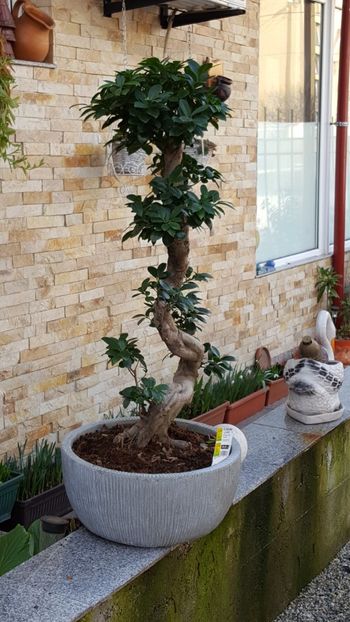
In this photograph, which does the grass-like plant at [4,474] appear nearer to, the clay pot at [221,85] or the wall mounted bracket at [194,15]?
the clay pot at [221,85]

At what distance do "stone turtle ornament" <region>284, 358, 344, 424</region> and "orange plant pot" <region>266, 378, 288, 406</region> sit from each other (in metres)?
1.18

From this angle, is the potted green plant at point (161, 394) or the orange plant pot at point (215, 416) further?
the orange plant pot at point (215, 416)

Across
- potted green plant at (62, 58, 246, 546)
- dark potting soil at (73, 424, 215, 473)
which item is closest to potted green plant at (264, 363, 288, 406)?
dark potting soil at (73, 424, 215, 473)

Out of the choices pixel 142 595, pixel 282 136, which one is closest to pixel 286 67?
pixel 282 136

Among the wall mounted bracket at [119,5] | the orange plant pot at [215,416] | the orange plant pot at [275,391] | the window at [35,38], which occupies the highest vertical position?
the wall mounted bracket at [119,5]

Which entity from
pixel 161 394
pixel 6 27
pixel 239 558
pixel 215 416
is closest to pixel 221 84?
pixel 6 27

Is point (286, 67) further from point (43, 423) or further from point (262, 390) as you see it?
point (43, 423)

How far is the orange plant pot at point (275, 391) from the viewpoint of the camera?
522 centimetres

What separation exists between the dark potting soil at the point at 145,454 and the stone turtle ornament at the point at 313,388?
934 mm

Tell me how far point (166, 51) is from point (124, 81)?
1756 millimetres

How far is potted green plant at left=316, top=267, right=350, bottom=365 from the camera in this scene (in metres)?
6.19

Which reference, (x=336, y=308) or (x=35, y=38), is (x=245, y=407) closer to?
(x=336, y=308)

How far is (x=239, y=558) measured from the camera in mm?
3178

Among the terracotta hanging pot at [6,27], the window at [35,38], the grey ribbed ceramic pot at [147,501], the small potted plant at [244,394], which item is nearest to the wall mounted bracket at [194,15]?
the window at [35,38]
